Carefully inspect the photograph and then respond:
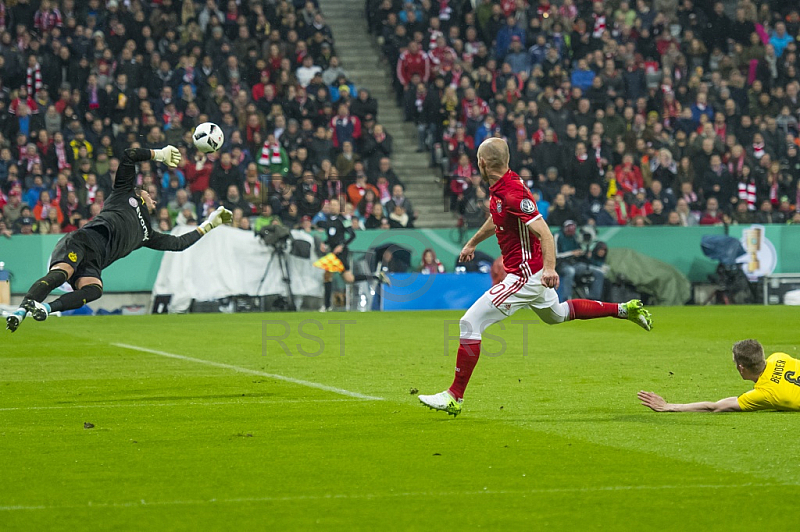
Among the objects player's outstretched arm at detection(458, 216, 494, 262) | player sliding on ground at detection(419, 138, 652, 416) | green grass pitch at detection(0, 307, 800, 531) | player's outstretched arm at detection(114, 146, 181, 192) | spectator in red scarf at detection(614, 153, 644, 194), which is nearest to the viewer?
green grass pitch at detection(0, 307, 800, 531)

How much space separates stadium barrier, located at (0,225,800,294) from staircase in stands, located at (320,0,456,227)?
6.32 ft

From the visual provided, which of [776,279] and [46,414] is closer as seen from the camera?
[46,414]

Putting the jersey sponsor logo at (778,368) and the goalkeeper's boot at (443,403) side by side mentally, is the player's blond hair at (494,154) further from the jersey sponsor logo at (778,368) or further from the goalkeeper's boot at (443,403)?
the jersey sponsor logo at (778,368)

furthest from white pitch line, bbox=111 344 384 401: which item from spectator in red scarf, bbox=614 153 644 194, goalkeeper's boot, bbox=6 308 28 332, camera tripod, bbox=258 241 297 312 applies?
spectator in red scarf, bbox=614 153 644 194

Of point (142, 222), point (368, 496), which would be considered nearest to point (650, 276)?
point (142, 222)

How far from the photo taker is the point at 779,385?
747 centimetres

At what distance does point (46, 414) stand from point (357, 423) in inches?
96.1

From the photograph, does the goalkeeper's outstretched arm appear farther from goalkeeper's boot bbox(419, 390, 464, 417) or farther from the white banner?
the white banner

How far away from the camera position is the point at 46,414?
8.26 m

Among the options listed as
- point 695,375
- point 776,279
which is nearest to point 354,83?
point 776,279

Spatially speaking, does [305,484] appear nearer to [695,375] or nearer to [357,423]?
[357,423]

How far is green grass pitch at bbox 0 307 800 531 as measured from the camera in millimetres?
4879

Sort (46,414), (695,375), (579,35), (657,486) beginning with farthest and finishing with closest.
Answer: (579,35) < (695,375) < (46,414) < (657,486)

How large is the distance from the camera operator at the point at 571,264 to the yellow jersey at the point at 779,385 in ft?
47.9
